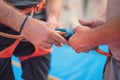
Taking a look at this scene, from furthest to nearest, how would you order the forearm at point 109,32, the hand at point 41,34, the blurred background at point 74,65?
1. the blurred background at point 74,65
2. the hand at point 41,34
3. the forearm at point 109,32

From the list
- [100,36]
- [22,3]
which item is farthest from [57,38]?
[22,3]

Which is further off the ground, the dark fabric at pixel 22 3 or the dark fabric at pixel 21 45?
the dark fabric at pixel 22 3

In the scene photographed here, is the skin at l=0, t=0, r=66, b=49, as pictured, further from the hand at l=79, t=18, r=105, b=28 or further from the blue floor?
the blue floor

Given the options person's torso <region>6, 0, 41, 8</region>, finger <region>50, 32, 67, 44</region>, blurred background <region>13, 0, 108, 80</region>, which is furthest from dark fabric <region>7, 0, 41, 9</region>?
blurred background <region>13, 0, 108, 80</region>

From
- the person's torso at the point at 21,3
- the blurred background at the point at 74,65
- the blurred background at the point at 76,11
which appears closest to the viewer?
the person's torso at the point at 21,3

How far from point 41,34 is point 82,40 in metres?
0.15

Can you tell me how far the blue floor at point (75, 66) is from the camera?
6.26ft

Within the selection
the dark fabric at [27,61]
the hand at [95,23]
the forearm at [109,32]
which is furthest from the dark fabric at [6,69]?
the forearm at [109,32]

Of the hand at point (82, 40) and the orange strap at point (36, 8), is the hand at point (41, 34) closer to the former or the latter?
the hand at point (82, 40)

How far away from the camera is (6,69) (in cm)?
142

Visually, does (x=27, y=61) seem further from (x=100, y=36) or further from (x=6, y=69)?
(x=100, y=36)

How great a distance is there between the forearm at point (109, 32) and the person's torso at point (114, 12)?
3cm

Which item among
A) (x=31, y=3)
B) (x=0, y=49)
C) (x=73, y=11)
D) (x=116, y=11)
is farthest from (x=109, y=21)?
(x=73, y=11)

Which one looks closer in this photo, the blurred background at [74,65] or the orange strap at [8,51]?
the orange strap at [8,51]
